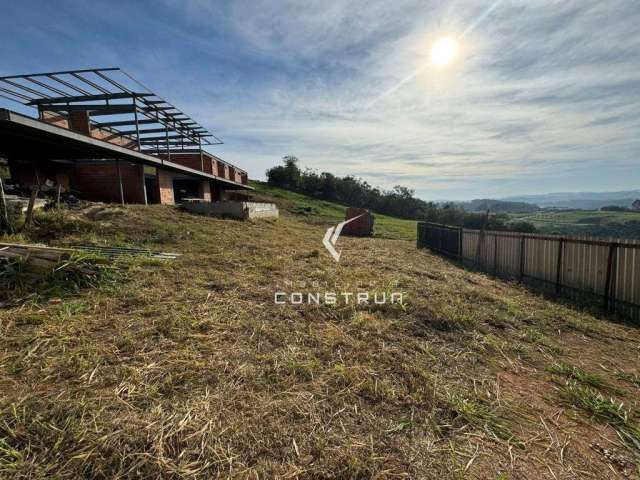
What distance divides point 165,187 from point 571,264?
54.8 feet

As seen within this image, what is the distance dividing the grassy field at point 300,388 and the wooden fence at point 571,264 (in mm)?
864

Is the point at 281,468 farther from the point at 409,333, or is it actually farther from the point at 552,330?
the point at 552,330

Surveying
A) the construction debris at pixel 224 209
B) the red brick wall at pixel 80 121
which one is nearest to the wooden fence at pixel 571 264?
the construction debris at pixel 224 209

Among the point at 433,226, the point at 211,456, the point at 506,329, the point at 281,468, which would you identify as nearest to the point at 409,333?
the point at 506,329

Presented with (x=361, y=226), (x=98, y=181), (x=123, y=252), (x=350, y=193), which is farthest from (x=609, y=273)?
(x=350, y=193)

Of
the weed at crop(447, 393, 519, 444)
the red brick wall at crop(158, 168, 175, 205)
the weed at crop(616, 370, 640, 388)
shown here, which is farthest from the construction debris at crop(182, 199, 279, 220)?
the weed at crop(616, 370, 640, 388)

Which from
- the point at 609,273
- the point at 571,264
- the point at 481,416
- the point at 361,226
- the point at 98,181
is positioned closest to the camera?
the point at 481,416

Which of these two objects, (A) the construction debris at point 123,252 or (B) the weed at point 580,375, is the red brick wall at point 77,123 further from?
(B) the weed at point 580,375

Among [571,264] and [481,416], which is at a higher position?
[571,264]

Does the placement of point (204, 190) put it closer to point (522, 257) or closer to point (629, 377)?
point (522, 257)

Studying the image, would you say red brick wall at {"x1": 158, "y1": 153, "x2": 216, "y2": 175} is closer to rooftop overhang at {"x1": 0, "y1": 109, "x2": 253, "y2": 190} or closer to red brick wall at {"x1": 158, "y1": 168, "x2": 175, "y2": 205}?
red brick wall at {"x1": 158, "y1": 168, "x2": 175, "y2": 205}

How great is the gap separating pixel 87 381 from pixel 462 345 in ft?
12.7

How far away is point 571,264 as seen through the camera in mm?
6062

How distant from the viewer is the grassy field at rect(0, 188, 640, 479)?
5.50ft
